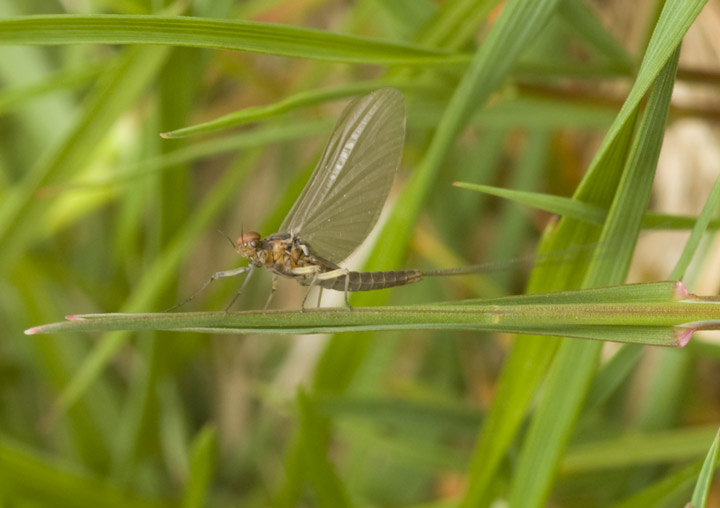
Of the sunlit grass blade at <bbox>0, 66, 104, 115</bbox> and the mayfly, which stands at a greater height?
the sunlit grass blade at <bbox>0, 66, 104, 115</bbox>

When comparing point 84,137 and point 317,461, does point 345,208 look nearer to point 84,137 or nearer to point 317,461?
point 317,461

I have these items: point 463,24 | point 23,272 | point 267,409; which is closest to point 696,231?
point 463,24

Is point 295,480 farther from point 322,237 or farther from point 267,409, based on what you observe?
point 267,409

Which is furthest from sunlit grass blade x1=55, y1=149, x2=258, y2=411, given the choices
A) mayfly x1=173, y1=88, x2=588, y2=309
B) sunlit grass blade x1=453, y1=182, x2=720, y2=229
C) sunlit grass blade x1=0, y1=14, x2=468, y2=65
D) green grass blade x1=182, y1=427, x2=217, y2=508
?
sunlit grass blade x1=453, y1=182, x2=720, y2=229

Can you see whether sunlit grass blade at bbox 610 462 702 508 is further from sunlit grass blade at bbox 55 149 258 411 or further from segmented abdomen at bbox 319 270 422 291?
sunlit grass blade at bbox 55 149 258 411

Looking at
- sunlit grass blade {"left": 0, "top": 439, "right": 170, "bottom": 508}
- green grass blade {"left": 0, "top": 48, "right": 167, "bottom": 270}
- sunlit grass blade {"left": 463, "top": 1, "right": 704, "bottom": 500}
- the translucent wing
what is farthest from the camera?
sunlit grass blade {"left": 0, "top": 439, "right": 170, "bottom": 508}

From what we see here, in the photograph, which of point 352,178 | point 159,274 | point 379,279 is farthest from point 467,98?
point 159,274

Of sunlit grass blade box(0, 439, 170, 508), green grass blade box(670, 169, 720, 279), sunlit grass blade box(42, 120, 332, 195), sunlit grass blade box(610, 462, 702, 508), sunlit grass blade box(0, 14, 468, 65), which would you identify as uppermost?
sunlit grass blade box(42, 120, 332, 195)
